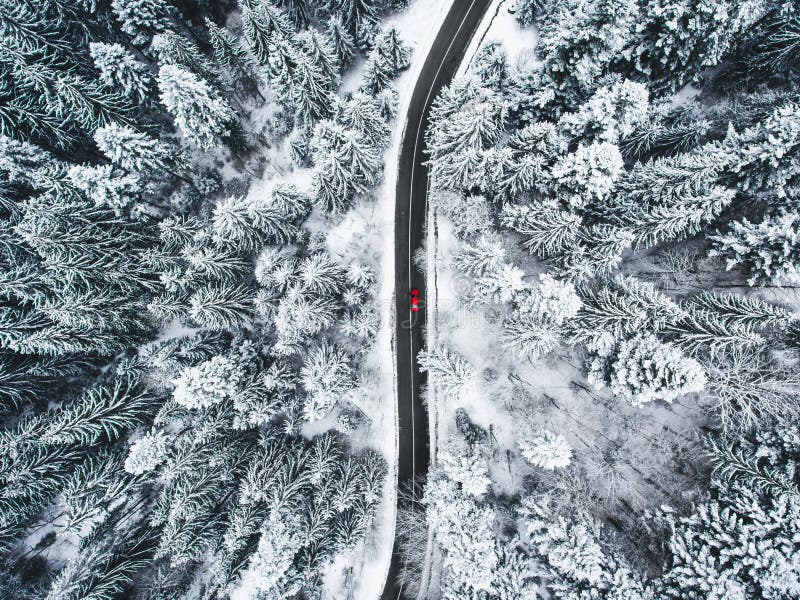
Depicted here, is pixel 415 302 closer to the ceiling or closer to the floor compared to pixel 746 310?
closer to the ceiling

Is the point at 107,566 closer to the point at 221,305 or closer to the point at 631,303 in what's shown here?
the point at 221,305

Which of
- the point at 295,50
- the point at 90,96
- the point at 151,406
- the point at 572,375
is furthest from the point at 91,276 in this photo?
the point at 572,375

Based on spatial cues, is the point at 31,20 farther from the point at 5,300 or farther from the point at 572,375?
the point at 572,375

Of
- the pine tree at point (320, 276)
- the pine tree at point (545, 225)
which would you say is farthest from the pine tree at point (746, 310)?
the pine tree at point (320, 276)

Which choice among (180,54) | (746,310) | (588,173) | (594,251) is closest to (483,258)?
(594,251)

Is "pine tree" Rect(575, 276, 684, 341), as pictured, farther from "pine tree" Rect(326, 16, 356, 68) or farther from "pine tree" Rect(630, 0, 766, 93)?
"pine tree" Rect(326, 16, 356, 68)

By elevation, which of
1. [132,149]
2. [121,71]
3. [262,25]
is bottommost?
[132,149]

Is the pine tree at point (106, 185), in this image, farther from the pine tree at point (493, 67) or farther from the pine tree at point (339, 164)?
the pine tree at point (493, 67)
